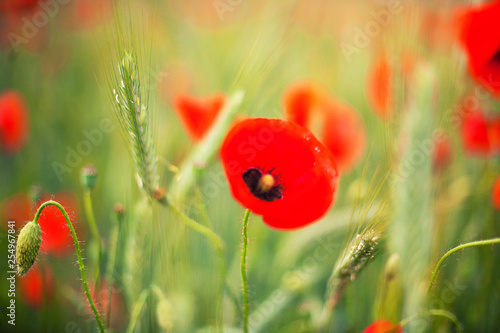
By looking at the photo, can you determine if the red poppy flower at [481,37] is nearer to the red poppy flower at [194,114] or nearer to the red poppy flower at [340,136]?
the red poppy flower at [340,136]

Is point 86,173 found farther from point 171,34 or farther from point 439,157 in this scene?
point 171,34

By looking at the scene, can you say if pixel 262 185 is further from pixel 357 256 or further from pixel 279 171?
pixel 357 256

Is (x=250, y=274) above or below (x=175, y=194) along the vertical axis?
below

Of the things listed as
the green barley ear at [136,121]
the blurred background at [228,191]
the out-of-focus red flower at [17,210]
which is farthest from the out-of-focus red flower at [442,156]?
the out-of-focus red flower at [17,210]

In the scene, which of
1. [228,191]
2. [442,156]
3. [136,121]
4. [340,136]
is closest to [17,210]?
[228,191]

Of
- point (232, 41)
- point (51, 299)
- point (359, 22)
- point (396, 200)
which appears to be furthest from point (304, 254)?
point (359, 22)

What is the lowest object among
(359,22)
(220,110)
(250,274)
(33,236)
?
(250,274)

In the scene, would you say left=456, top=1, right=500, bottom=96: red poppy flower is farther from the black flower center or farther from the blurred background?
the black flower center
